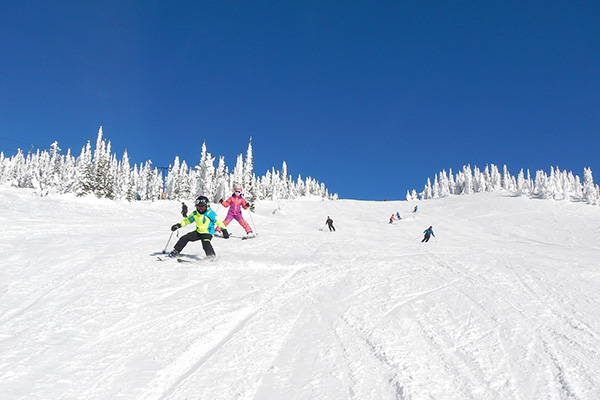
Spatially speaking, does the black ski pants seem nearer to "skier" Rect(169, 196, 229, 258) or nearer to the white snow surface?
"skier" Rect(169, 196, 229, 258)

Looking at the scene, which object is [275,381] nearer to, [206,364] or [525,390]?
[206,364]

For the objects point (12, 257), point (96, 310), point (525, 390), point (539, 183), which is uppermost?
point (539, 183)

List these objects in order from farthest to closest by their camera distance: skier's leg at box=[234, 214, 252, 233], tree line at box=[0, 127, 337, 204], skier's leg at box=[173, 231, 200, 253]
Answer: tree line at box=[0, 127, 337, 204]
skier's leg at box=[234, 214, 252, 233]
skier's leg at box=[173, 231, 200, 253]

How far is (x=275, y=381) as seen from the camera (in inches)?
110

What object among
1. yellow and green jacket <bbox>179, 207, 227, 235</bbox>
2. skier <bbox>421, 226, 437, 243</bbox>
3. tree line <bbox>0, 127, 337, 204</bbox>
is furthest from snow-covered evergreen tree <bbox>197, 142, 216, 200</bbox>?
yellow and green jacket <bbox>179, 207, 227, 235</bbox>

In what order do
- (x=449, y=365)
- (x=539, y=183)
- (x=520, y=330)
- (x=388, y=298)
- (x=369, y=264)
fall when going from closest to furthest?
(x=449, y=365) → (x=520, y=330) → (x=388, y=298) → (x=369, y=264) → (x=539, y=183)

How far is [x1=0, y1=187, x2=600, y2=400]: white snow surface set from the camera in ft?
8.89

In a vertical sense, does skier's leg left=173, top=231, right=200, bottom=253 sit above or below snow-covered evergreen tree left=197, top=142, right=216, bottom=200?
below

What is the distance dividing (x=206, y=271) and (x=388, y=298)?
11.9ft

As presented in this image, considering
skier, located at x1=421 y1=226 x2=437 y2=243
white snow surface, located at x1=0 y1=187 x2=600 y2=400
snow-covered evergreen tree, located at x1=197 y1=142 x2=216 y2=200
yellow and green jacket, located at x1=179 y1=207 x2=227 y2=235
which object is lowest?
white snow surface, located at x1=0 y1=187 x2=600 y2=400

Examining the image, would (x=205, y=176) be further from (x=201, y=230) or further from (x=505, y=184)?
(x=505, y=184)

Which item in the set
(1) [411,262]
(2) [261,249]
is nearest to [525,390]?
(1) [411,262]

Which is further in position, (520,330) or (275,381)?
(520,330)

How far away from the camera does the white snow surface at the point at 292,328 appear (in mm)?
2709
